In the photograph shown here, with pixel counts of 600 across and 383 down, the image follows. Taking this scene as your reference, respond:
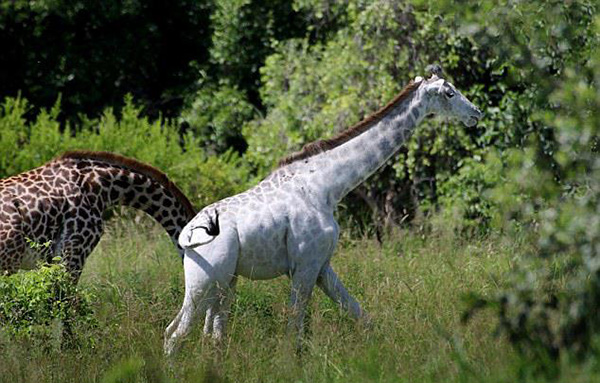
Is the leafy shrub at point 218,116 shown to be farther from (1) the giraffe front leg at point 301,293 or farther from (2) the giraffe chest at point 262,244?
(1) the giraffe front leg at point 301,293

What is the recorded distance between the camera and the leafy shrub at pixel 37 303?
6.42 metres

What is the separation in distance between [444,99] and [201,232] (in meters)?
1.96

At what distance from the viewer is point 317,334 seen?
6441 mm

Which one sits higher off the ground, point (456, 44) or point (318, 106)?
point (456, 44)

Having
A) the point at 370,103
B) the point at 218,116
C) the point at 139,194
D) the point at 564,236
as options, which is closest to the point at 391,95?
the point at 370,103

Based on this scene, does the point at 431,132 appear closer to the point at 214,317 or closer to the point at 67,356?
the point at 214,317

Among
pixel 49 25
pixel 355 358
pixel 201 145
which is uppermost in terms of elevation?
pixel 355 358

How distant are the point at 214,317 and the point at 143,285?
5.59ft

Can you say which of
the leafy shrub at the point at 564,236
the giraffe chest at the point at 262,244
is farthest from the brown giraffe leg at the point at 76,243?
the leafy shrub at the point at 564,236

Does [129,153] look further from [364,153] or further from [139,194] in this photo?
[364,153]

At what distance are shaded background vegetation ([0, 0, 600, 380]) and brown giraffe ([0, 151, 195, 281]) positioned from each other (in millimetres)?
2530

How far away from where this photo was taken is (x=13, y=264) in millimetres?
7160

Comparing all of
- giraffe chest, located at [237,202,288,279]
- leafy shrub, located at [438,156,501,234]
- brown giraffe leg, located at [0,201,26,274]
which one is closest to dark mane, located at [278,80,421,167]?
giraffe chest, located at [237,202,288,279]

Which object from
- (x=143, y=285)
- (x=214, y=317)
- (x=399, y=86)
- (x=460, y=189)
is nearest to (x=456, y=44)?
(x=399, y=86)
